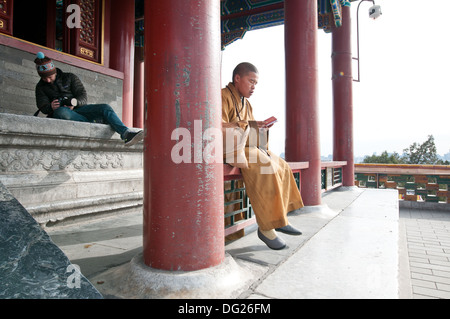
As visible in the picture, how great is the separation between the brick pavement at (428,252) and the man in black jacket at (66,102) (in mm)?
2900

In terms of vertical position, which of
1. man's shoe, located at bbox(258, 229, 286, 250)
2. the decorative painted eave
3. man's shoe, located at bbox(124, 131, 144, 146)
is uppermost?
→ the decorative painted eave

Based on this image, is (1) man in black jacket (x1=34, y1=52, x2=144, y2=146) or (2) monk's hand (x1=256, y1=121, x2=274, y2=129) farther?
(1) man in black jacket (x1=34, y1=52, x2=144, y2=146)

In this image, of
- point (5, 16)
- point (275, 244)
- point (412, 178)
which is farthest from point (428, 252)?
point (5, 16)

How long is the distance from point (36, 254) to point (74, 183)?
1.84m

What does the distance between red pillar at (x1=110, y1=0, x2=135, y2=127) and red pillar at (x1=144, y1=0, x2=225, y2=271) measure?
446cm

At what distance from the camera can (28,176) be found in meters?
2.53

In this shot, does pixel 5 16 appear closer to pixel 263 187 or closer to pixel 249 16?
pixel 263 187

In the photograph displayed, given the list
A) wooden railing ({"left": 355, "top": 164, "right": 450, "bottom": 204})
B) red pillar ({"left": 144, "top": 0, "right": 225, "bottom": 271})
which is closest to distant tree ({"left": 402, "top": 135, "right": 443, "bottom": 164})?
wooden railing ({"left": 355, "top": 164, "right": 450, "bottom": 204})

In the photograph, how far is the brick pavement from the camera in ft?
7.89

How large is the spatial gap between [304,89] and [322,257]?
2473 mm

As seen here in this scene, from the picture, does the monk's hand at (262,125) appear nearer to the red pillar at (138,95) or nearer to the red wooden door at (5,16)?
the red wooden door at (5,16)

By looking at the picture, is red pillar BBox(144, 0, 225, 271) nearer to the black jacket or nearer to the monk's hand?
the monk's hand

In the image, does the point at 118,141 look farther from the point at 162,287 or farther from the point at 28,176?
the point at 162,287
